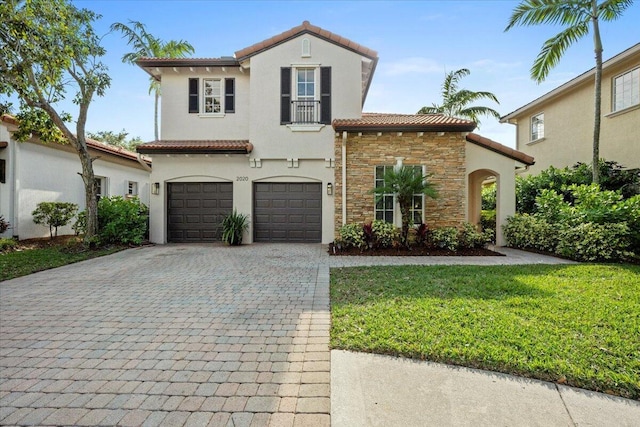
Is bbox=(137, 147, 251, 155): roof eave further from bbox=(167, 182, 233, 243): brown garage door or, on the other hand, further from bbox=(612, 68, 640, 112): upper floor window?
bbox=(612, 68, 640, 112): upper floor window

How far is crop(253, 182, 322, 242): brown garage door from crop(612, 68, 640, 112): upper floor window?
1212 centimetres

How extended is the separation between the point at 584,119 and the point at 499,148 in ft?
20.4

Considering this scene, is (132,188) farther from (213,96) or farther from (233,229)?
(233,229)

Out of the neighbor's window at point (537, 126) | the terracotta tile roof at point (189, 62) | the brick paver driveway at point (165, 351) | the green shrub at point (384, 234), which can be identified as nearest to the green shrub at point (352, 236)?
the green shrub at point (384, 234)

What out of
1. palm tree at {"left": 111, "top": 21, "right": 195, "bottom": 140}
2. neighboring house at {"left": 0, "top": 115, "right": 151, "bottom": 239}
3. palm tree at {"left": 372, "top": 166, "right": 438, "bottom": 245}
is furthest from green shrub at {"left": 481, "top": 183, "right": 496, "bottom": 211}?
palm tree at {"left": 111, "top": 21, "right": 195, "bottom": 140}

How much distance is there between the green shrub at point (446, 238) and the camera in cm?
1015

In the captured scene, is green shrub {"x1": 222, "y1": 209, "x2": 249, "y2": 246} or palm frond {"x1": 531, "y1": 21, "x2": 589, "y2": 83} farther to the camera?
green shrub {"x1": 222, "y1": 209, "x2": 249, "y2": 246}

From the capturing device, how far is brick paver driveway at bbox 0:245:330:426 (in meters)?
2.46

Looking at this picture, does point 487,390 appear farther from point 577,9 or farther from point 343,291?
point 577,9

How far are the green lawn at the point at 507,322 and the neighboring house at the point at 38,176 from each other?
11.3 metres

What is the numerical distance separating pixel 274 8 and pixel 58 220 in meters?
11.4

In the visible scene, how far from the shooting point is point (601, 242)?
27.3 ft

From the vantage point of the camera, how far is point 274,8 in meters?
9.82

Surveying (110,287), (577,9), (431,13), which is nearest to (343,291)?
(110,287)
